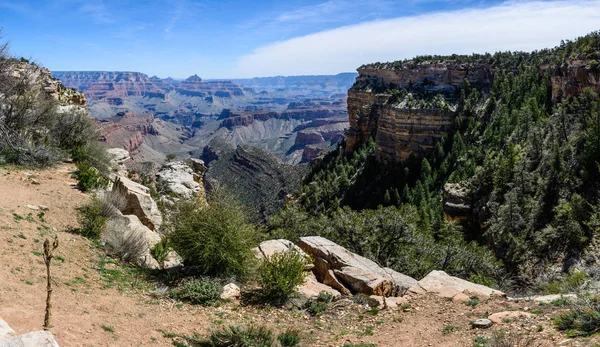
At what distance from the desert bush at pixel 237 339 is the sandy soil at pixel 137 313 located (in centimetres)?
86

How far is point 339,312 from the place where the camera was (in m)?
12.6

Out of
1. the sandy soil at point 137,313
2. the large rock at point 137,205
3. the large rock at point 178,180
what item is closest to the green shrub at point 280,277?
the sandy soil at point 137,313

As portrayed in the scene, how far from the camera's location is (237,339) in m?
9.26

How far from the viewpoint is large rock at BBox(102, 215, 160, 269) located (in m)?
14.9

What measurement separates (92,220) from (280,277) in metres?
8.49

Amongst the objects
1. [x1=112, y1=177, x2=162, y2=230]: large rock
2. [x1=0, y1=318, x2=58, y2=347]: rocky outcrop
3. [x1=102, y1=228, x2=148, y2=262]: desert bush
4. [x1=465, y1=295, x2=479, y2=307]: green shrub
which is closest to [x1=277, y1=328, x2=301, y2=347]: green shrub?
[x1=0, y1=318, x2=58, y2=347]: rocky outcrop

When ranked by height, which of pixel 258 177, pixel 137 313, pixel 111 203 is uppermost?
pixel 111 203

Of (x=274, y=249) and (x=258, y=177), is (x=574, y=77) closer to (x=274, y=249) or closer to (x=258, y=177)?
(x=274, y=249)

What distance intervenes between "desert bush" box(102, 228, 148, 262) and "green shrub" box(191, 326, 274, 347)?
252 inches

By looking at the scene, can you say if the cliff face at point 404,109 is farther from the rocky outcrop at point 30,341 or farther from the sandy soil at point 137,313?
the rocky outcrop at point 30,341

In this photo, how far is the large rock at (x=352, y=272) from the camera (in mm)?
14422

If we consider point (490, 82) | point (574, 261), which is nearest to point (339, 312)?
point (574, 261)

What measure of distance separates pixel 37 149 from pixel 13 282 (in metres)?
14.2

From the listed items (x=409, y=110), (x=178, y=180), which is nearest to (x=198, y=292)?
(x=178, y=180)
